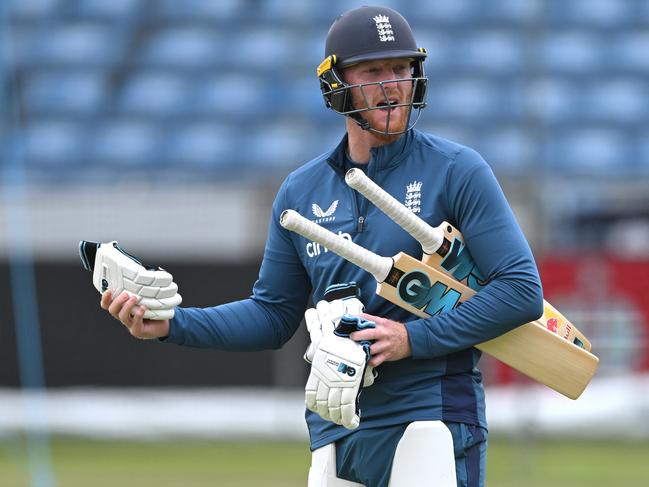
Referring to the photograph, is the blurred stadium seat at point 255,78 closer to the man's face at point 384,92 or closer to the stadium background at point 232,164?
the stadium background at point 232,164

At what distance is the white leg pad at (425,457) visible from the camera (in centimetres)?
333

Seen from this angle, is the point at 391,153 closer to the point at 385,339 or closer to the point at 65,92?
the point at 385,339

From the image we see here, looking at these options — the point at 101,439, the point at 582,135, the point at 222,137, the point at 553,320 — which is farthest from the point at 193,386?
the point at 553,320

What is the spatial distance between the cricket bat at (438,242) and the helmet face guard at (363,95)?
0.73 feet

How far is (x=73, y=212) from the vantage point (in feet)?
36.3

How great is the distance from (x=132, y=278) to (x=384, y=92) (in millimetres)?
781

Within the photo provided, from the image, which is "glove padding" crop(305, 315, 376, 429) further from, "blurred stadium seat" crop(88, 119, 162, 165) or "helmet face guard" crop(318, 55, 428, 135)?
"blurred stadium seat" crop(88, 119, 162, 165)

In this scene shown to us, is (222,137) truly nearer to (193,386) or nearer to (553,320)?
(193,386)

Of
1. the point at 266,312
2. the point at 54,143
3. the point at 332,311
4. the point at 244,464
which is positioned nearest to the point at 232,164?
the point at 54,143

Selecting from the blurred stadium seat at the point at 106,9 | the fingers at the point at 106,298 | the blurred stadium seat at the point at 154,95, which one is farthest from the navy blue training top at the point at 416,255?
the blurred stadium seat at the point at 106,9

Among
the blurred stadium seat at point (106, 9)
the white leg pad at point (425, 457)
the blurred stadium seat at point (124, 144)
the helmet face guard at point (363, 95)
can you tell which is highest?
the helmet face guard at point (363, 95)

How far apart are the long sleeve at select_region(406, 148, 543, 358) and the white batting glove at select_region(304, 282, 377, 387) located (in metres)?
0.14

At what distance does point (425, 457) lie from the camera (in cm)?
333

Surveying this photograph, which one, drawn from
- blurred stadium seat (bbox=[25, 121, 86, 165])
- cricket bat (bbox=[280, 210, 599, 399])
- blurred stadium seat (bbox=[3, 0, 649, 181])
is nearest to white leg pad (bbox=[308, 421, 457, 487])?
cricket bat (bbox=[280, 210, 599, 399])
